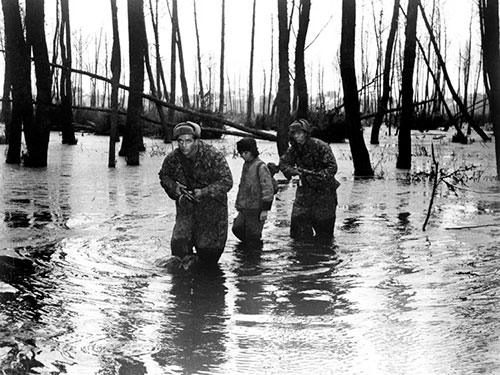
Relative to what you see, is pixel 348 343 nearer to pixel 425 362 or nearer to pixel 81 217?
pixel 425 362

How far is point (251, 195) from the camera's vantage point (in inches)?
366

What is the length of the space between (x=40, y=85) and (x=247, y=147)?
10.1 metres

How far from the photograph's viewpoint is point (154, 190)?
47.4 feet

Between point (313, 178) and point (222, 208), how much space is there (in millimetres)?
2397

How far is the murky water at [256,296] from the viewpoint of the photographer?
4.89 meters

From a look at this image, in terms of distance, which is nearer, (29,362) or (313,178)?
(29,362)

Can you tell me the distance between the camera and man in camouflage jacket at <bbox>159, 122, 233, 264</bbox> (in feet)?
24.7

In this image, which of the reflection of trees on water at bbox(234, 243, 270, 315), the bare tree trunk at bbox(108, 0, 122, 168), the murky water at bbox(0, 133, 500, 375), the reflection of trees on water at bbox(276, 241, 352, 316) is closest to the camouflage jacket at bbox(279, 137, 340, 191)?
the murky water at bbox(0, 133, 500, 375)

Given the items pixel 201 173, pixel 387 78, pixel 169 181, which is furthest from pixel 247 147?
pixel 387 78

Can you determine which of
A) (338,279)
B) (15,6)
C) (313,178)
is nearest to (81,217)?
(313,178)

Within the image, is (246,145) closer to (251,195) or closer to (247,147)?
(247,147)

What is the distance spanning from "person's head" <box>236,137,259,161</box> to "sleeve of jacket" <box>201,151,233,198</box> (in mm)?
1524

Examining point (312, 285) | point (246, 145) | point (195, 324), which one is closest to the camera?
point (195, 324)

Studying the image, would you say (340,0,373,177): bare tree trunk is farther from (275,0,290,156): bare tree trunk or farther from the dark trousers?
the dark trousers
